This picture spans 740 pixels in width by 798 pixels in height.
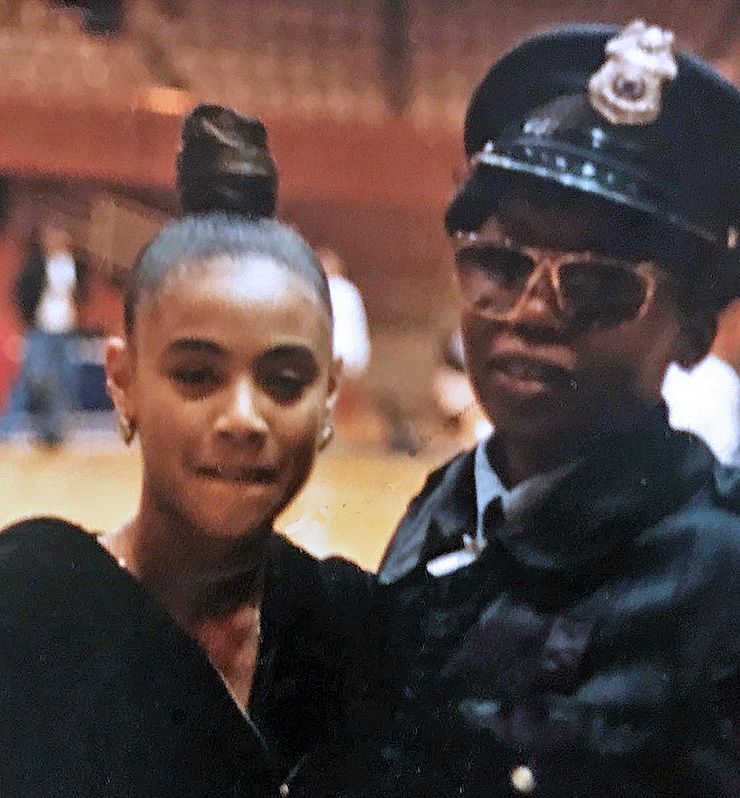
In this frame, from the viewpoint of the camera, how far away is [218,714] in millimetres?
540

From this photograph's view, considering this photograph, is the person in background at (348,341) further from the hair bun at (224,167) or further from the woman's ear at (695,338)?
the woman's ear at (695,338)

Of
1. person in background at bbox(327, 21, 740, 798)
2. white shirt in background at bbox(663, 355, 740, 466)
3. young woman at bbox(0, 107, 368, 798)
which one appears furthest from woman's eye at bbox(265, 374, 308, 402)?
white shirt in background at bbox(663, 355, 740, 466)

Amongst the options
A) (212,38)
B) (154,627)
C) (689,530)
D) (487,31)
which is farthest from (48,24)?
(689,530)

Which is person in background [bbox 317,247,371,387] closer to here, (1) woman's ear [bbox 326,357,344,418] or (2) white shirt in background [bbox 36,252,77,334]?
(1) woman's ear [bbox 326,357,344,418]

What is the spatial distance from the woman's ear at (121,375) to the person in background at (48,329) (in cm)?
5

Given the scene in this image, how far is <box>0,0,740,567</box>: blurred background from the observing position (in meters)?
0.57

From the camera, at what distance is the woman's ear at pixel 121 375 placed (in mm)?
549

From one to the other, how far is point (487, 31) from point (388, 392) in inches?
9.8

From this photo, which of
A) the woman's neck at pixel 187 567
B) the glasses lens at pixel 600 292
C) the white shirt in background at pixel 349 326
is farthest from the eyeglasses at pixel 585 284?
the woman's neck at pixel 187 567

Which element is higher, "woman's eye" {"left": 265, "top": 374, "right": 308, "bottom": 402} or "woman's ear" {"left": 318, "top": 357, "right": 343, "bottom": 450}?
"woman's eye" {"left": 265, "top": 374, "right": 308, "bottom": 402}

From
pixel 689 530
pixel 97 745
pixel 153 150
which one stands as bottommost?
pixel 97 745

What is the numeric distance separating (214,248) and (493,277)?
0.16m

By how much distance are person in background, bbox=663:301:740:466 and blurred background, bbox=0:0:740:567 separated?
12 centimetres

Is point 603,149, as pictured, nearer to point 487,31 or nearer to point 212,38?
point 487,31
